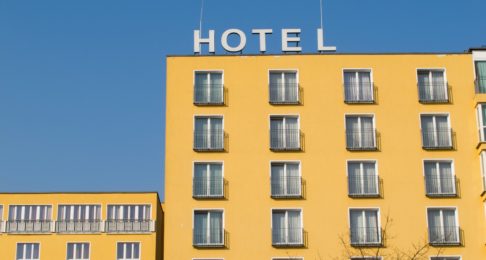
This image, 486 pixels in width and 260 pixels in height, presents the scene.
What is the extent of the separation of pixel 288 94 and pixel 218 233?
1225 centimetres

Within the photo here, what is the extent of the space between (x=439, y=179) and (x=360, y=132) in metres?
6.87

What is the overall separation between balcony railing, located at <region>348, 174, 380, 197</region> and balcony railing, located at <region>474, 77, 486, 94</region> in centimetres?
1070

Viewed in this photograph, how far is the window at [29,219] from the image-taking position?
340 ft

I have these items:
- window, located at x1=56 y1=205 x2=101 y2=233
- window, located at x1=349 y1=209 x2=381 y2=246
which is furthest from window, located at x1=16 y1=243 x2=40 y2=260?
window, located at x1=349 y1=209 x2=381 y2=246

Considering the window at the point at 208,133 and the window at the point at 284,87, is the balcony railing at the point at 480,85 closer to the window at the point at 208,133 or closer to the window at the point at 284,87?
the window at the point at 284,87

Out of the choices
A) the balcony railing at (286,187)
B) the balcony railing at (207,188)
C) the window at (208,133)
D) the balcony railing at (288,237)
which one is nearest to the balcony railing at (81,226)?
the window at (208,133)

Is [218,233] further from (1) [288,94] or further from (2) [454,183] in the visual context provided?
(2) [454,183]

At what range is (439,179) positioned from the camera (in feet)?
247

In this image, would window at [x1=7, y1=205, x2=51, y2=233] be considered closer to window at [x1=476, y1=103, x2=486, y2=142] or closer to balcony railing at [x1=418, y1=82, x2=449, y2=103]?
balcony railing at [x1=418, y1=82, x2=449, y2=103]

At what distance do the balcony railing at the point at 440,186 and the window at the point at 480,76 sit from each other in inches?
299

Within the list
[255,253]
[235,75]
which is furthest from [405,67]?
[255,253]

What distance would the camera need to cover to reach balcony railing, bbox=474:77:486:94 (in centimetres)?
7756

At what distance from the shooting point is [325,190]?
75062 millimetres

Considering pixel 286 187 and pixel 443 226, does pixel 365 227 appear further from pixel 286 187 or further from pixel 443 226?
pixel 286 187
